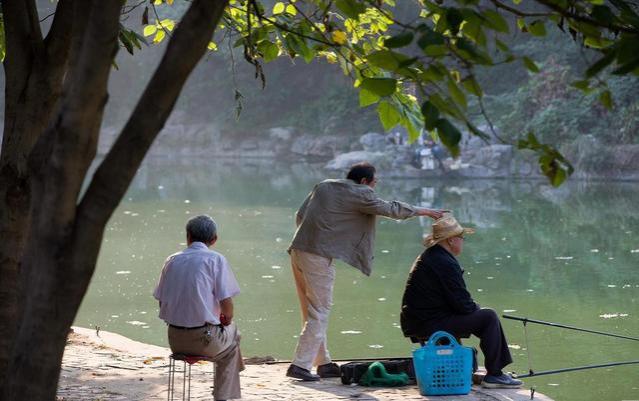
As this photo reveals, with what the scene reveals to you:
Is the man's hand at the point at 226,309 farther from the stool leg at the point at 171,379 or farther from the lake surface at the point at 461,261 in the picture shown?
the lake surface at the point at 461,261

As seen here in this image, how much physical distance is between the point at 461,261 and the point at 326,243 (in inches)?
297

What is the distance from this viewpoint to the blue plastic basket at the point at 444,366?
5.63m

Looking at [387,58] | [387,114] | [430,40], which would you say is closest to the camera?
[430,40]

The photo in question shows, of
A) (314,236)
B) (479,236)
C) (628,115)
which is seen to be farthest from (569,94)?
(314,236)

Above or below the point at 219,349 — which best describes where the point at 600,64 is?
above

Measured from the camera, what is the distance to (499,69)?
33.6 metres

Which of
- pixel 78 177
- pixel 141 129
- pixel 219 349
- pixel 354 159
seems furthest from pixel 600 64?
pixel 354 159

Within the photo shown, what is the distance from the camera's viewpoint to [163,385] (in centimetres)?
604

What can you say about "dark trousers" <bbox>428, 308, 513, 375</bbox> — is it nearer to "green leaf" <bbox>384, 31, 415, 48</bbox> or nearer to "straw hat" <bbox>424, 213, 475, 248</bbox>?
"straw hat" <bbox>424, 213, 475, 248</bbox>

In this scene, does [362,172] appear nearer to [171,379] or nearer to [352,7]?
[171,379]

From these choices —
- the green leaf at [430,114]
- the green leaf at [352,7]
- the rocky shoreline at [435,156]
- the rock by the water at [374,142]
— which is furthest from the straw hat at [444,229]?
the rock by the water at [374,142]

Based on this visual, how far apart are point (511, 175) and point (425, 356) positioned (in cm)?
2116

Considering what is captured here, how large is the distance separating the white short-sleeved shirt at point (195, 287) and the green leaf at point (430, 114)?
2.46 meters

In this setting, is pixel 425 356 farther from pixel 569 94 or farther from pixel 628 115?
pixel 569 94
